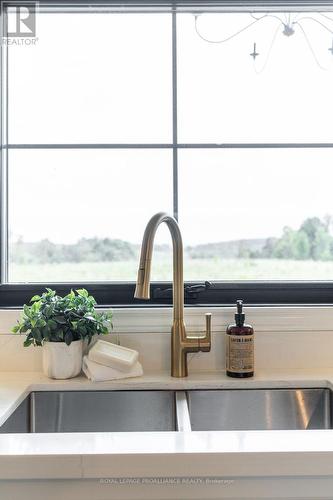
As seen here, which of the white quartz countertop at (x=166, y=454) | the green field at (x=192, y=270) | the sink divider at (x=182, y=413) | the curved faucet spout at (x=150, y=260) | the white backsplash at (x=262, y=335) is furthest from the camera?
the green field at (x=192, y=270)

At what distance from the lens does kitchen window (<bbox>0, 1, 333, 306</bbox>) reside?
1.50 metres

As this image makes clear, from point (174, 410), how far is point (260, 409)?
0.73 ft

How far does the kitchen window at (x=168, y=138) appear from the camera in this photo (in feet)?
4.91

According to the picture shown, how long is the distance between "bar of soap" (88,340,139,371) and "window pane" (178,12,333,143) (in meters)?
0.73

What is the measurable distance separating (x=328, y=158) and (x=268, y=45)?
0.43m

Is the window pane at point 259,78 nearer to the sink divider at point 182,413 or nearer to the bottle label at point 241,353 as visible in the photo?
the bottle label at point 241,353

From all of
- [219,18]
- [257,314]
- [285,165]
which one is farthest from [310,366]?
[219,18]

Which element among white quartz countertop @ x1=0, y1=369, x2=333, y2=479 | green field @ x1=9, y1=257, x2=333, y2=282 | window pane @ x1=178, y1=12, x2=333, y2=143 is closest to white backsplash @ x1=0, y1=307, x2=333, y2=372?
green field @ x1=9, y1=257, x2=333, y2=282

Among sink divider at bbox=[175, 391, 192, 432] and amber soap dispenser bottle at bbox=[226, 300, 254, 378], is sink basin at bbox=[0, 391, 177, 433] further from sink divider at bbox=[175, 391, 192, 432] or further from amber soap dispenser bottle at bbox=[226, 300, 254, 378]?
amber soap dispenser bottle at bbox=[226, 300, 254, 378]

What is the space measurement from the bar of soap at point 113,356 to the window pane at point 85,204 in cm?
33

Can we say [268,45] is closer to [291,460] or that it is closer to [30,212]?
[30,212]

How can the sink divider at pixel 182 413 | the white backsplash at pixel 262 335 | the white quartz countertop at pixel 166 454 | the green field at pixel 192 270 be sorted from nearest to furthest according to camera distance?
the white quartz countertop at pixel 166 454, the sink divider at pixel 182 413, the white backsplash at pixel 262 335, the green field at pixel 192 270

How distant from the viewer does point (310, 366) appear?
1.31 m

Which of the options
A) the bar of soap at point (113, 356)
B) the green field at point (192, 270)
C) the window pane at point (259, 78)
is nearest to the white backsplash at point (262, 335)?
the bar of soap at point (113, 356)
